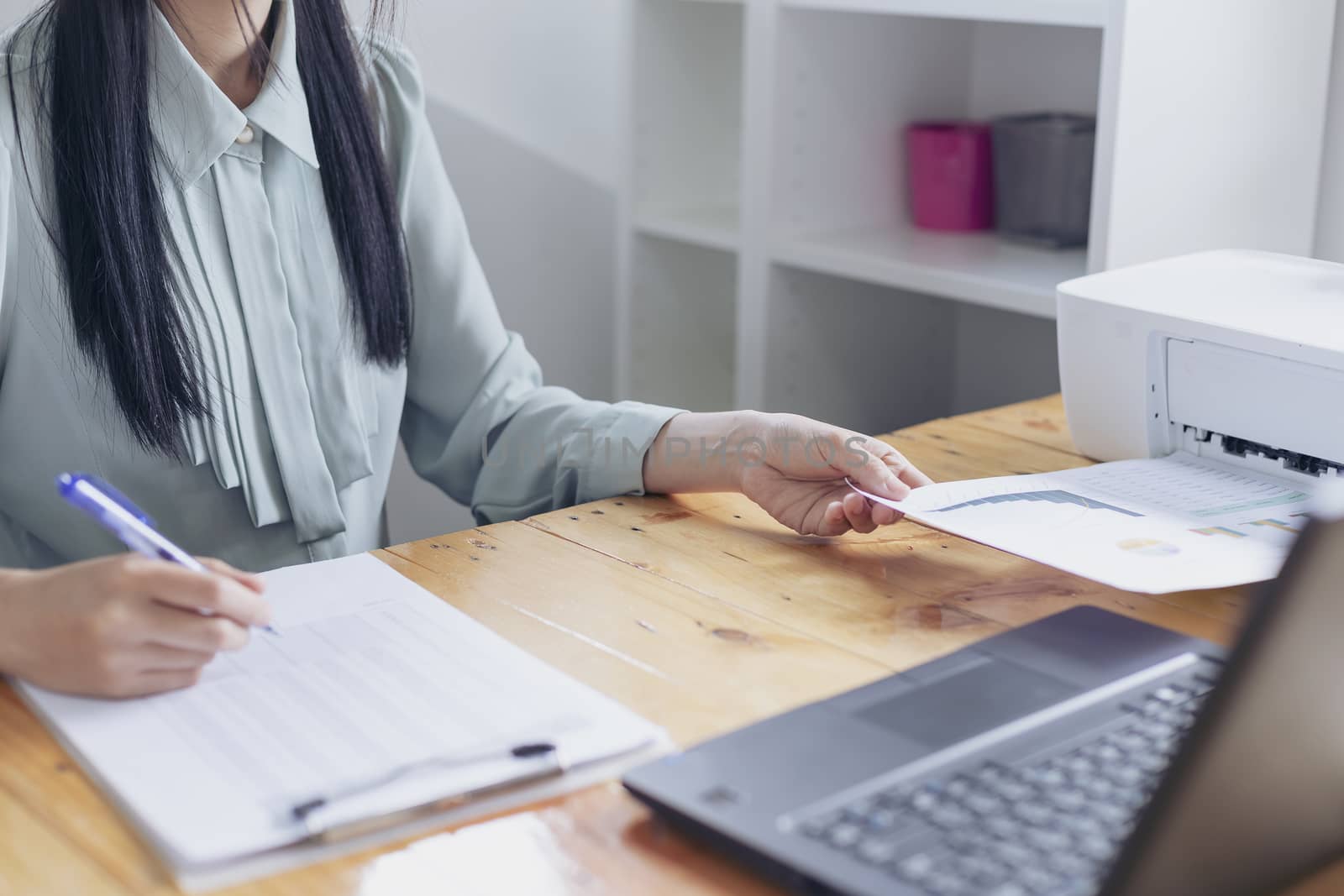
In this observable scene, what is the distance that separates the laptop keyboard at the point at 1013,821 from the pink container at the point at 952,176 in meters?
1.28

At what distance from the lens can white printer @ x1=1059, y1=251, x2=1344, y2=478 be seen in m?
1.01

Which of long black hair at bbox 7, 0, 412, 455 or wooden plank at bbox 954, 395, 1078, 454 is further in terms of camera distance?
wooden plank at bbox 954, 395, 1078, 454

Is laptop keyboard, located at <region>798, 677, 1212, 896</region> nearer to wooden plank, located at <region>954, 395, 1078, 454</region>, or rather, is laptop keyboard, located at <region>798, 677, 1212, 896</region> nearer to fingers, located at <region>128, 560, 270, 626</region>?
fingers, located at <region>128, 560, 270, 626</region>

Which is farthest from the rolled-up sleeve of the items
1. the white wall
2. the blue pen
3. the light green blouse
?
the white wall

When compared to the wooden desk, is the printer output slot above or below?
above

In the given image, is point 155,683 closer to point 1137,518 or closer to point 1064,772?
point 1064,772

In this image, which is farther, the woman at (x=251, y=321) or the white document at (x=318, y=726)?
the woman at (x=251, y=321)

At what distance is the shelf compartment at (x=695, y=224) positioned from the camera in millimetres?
1865

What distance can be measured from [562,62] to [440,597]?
1.40m

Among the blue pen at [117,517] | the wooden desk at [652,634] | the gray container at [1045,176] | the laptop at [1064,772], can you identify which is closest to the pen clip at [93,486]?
the blue pen at [117,517]

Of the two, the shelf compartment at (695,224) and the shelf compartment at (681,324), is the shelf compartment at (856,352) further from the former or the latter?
the shelf compartment at (681,324)

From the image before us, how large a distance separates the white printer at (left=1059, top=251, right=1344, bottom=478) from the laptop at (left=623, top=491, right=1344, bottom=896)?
1.12 ft

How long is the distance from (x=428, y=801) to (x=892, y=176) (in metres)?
1.48

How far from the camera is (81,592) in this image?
2.32 feet
